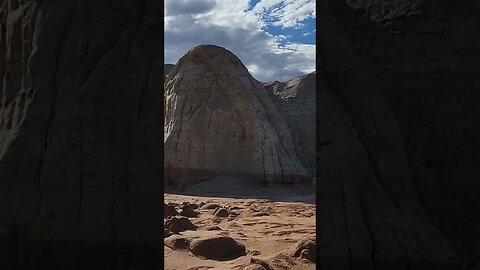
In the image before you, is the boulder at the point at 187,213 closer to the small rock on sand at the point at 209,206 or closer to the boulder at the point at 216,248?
the small rock on sand at the point at 209,206

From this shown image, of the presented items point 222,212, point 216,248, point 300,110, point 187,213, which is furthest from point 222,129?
point 216,248

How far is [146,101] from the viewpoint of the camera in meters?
2.76

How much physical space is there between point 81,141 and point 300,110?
19085mm

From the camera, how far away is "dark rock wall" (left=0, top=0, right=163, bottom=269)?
2.70 metres

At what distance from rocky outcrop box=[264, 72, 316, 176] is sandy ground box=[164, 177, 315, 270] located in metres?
6.18
